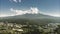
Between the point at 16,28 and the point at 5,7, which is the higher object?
the point at 5,7

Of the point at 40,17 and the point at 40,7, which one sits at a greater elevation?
the point at 40,7

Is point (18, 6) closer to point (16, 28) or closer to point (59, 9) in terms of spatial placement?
point (16, 28)

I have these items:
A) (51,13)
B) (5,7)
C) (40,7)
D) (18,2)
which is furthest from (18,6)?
(51,13)

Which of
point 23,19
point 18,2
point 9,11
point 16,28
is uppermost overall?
point 18,2

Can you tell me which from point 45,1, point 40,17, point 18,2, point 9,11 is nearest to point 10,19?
point 9,11

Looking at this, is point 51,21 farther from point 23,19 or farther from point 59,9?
point 23,19

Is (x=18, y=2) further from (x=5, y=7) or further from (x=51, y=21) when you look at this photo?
(x=51, y=21)
